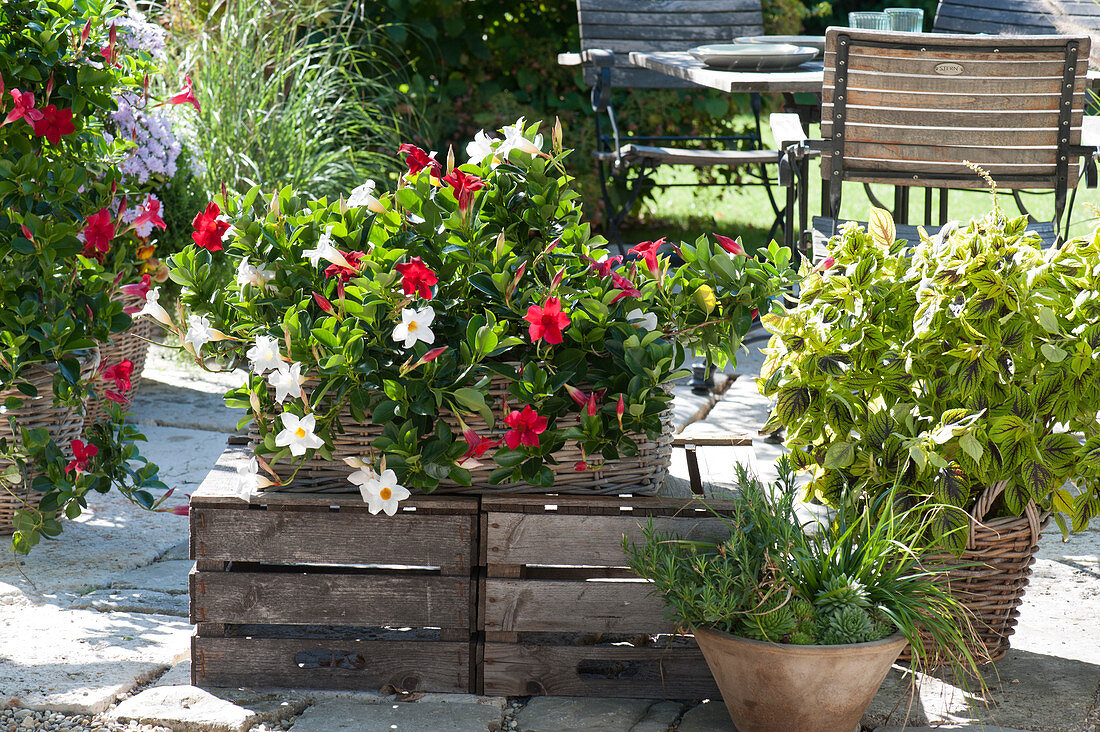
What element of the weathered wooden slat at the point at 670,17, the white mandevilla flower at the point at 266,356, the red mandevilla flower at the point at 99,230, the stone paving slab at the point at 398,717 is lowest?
the stone paving slab at the point at 398,717

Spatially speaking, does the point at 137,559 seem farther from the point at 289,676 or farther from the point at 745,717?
the point at 745,717

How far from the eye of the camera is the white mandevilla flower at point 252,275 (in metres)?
1.94

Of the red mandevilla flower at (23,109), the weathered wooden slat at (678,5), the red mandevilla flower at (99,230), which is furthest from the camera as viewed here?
the weathered wooden slat at (678,5)

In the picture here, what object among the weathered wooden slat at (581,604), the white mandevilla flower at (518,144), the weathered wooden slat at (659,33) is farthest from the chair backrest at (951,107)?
the weathered wooden slat at (659,33)

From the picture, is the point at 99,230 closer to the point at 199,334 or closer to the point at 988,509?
the point at 199,334

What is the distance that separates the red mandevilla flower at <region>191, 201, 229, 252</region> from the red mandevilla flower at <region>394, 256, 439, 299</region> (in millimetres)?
405

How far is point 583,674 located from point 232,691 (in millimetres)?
654

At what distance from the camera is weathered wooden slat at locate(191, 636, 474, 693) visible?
6.70ft

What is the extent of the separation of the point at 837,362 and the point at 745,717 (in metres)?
0.67

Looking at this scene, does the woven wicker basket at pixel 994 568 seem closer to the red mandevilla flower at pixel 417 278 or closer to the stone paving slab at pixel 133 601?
the red mandevilla flower at pixel 417 278

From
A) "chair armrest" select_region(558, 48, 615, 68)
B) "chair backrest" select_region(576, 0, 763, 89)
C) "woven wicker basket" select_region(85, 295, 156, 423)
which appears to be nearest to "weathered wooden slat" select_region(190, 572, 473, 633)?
"woven wicker basket" select_region(85, 295, 156, 423)

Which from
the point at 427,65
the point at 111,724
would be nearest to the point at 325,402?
the point at 111,724

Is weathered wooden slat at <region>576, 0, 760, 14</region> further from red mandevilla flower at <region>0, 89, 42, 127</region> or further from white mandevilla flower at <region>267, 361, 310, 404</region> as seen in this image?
white mandevilla flower at <region>267, 361, 310, 404</region>

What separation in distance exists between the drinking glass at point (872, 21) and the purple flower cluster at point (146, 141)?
8.36 ft
